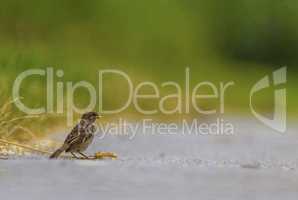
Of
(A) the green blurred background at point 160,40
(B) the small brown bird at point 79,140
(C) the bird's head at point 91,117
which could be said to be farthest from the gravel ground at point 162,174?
(A) the green blurred background at point 160,40

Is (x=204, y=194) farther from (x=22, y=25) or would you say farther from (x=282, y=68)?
(x=282, y=68)

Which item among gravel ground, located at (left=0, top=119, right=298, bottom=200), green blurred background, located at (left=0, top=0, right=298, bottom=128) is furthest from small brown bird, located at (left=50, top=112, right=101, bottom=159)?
green blurred background, located at (left=0, top=0, right=298, bottom=128)

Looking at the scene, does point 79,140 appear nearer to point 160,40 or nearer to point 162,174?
point 162,174

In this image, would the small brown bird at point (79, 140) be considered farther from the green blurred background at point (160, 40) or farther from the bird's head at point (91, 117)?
the green blurred background at point (160, 40)

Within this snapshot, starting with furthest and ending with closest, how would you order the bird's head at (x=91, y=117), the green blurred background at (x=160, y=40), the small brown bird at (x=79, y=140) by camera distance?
the green blurred background at (x=160, y=40) < the bird's head at (x=91, y=117) < the small brown bird at (x=79, y=140)

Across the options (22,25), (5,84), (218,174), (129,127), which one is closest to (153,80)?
(22,25)

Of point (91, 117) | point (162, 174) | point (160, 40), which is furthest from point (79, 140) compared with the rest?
point (160, 40)
